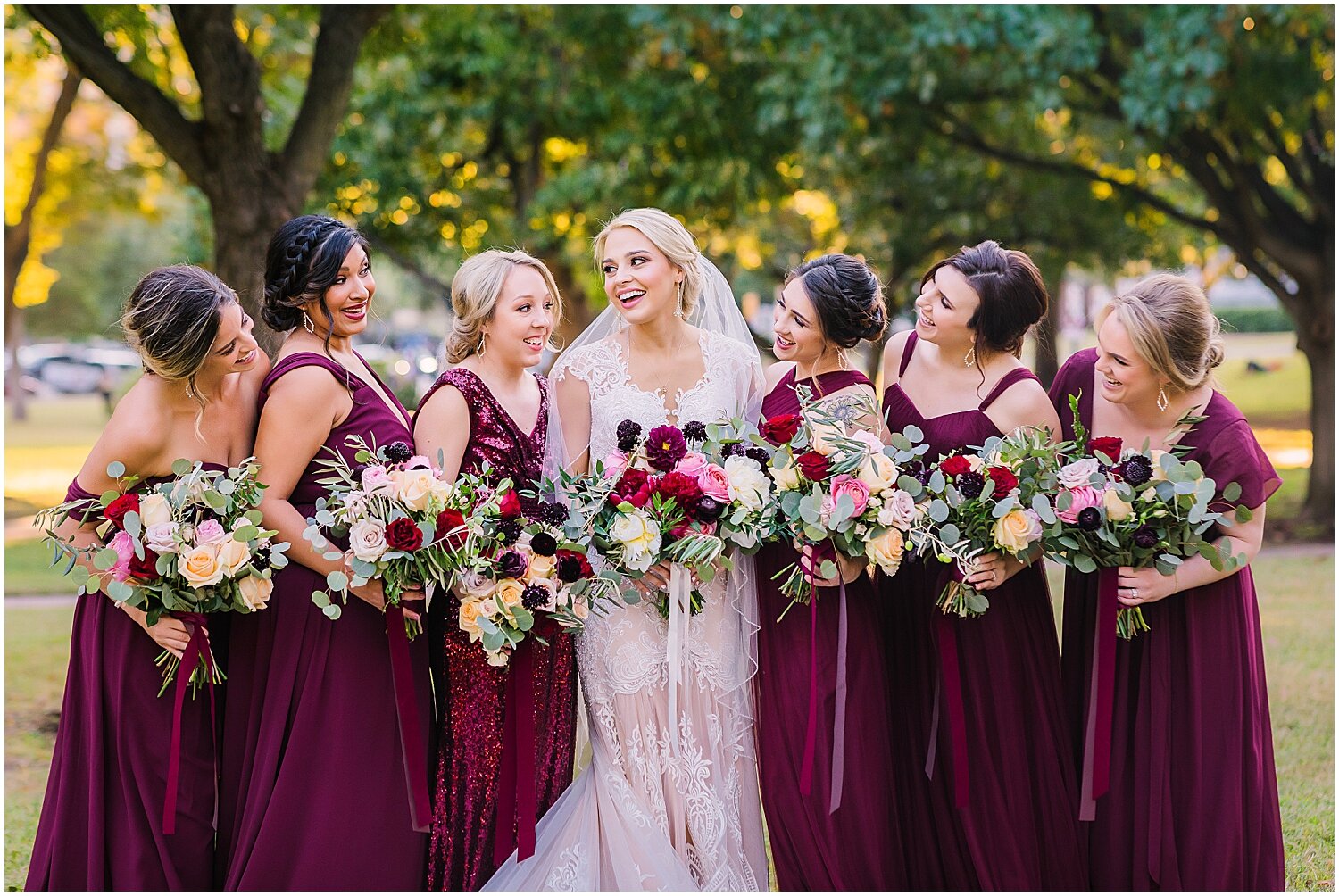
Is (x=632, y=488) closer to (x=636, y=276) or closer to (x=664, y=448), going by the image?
(x=664, y=448)

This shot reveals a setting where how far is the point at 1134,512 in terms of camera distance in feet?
13.4

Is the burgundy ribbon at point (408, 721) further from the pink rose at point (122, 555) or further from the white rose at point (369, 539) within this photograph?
the pink rose at point (122, 555)

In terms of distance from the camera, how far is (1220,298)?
156 feet

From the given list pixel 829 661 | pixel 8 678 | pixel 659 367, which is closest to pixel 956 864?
pixel 829 661

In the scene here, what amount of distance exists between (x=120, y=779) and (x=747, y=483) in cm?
255

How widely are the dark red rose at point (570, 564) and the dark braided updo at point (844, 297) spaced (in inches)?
53.6

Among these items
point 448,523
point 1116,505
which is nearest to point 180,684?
point 448,523

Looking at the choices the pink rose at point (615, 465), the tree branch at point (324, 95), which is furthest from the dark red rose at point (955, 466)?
the tree branch at point (324, 95)

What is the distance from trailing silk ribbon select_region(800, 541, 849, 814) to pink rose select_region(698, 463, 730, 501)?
44cm

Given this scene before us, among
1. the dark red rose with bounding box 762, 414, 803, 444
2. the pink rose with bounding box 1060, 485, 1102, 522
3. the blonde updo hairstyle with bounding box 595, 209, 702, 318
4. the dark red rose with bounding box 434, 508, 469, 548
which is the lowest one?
the dark red rose with bounding box 434, 508, 469, 548

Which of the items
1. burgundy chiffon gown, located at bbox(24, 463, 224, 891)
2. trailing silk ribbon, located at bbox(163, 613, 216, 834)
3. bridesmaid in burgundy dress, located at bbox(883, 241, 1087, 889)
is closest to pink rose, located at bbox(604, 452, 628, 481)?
bridesmaid in burgundy dress, located at bbox(883, 241, 1087, 889)

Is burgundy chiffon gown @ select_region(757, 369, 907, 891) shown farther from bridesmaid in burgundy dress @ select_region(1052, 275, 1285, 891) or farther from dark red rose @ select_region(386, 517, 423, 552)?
dark red rose @ select_region(386, 517, 423, 552)

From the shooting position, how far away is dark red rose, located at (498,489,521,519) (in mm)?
3975

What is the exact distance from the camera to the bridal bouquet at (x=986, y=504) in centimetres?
407
